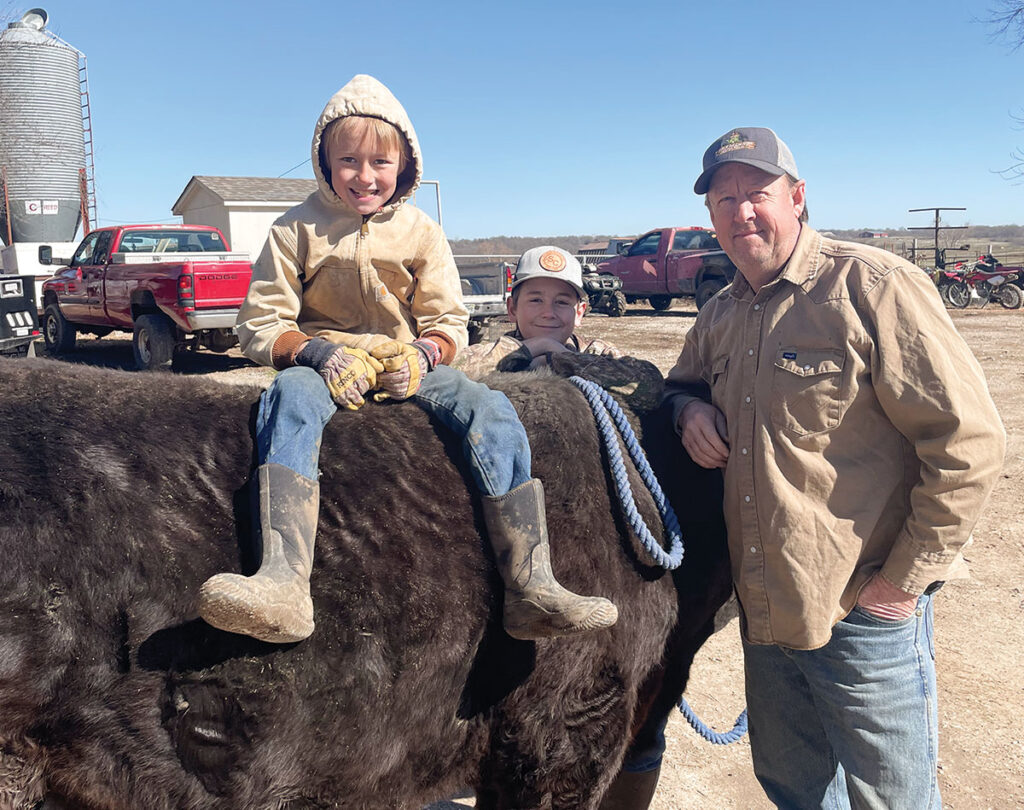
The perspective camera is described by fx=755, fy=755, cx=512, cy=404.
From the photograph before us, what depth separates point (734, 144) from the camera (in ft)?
7.55

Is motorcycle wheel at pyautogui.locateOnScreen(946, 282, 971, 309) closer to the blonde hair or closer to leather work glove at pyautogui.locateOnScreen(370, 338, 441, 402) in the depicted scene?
the blonde hair

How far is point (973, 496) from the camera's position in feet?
6.52

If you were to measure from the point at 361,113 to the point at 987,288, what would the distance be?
22.2 meters

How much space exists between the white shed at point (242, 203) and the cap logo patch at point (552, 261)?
902 inches

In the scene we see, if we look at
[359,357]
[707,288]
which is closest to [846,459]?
[359,357]

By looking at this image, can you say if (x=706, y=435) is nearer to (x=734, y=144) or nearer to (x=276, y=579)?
(x=734, y=144)

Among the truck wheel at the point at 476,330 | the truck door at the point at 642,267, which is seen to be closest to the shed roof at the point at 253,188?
the truck door at the point at 642,267

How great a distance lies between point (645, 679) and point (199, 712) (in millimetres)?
1408

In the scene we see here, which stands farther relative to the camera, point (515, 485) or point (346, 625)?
point (515, 485)

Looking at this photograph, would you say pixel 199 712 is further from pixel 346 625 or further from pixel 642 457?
pixel 642 457

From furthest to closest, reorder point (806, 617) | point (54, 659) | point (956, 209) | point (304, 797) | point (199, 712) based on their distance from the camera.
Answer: point (956, 209), point (806, 617), point (304, 797), point (199, 712), point (54, 659)

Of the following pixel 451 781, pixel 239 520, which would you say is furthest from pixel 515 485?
pixel 451 781

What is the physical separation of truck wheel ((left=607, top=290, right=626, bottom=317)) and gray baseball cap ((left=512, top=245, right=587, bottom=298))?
17.0 metres

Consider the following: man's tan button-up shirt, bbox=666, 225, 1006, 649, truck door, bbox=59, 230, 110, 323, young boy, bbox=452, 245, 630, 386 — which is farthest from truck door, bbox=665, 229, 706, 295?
man's tan button-up shirt, bbox=666, 225, 1006, 649
